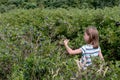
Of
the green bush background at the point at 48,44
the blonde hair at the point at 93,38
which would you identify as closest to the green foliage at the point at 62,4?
the green bush background at the point at 48,44

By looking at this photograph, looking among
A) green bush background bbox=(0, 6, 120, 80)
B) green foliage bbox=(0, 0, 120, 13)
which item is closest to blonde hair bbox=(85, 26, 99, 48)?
green bush background bbox=(0, 6, 120, 80)

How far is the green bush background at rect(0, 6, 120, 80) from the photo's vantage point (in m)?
4.50

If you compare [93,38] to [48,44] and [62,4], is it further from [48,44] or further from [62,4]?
[62,4]

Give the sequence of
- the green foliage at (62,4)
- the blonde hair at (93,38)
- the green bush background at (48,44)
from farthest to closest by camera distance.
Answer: the green foliage at (62,4) < the blonde hair at (93,38) < the green bush background at (48,44)

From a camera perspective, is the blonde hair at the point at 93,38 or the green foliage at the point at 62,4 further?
the green foliage at the point at 62,4

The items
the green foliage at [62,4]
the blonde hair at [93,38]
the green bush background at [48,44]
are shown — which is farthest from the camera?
the green foliage at [62,4]

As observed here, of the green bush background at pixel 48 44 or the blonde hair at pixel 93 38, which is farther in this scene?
the blonde hair at pixel 93 38

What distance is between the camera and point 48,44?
550 centimetres

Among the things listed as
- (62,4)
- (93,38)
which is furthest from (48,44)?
(62,4)

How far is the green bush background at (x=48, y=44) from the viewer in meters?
4.50

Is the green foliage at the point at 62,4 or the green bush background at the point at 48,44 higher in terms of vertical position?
the green bush background at the point at 48,44

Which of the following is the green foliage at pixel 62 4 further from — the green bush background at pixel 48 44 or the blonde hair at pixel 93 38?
the blonde hair at pixel 93 38

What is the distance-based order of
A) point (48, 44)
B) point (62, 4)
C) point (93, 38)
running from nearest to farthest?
point (93, 38)
point (48, 44)
point (62, 4)

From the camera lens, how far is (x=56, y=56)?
505 cm
